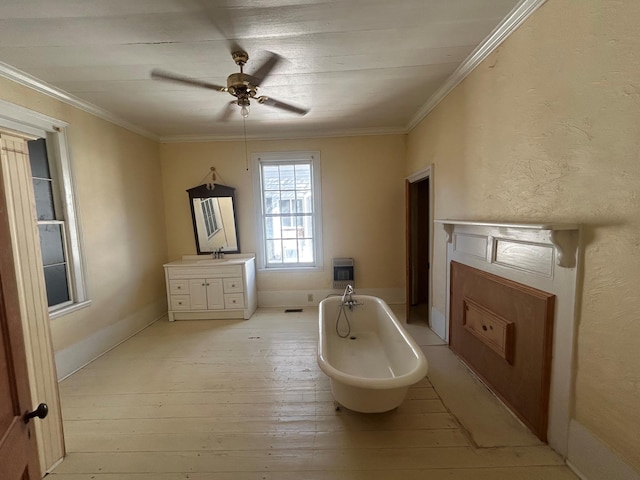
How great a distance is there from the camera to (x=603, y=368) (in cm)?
128

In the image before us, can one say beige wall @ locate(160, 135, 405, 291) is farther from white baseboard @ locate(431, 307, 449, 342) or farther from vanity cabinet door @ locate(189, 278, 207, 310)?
white baseboard @ locate(431, 307, 449, 342)

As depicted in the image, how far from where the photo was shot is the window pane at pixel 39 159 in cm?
242

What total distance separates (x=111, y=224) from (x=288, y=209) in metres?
2.28

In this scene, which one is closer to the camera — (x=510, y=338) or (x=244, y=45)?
(x=510, y=338)

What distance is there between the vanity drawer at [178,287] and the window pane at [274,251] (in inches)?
49.1

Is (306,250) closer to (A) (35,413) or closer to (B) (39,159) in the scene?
(B) (39,159)

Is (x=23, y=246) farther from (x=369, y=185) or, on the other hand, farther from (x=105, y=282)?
(x=369, y=185)

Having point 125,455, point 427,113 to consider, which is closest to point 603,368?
point 125,455

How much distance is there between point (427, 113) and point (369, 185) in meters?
1.26

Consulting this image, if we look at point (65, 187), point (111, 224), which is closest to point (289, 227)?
point (111, 224)

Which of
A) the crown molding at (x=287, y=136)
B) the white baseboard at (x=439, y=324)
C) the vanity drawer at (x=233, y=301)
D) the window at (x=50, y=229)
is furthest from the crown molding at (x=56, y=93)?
the white baseboard at (x=439, y=324)

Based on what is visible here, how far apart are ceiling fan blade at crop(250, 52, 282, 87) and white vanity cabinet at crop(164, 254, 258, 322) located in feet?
7.60

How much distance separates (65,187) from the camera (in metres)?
2.62

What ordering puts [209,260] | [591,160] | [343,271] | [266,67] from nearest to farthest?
[591,160] → [266,67] → [209,260] → [343,271]
